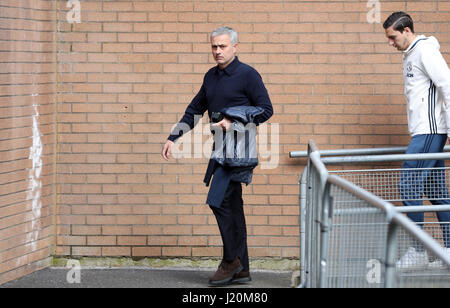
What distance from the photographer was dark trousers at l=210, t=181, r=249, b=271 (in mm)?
5371

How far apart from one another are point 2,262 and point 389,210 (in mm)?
3740

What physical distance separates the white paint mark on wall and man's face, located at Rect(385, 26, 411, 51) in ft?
9.41

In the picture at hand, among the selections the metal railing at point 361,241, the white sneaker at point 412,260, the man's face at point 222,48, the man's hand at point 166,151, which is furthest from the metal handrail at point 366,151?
the white sneaker at point 412,260

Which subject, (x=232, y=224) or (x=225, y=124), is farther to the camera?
(x=232, y=224)

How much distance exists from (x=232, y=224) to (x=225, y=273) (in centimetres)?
36

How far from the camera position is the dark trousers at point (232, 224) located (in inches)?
211

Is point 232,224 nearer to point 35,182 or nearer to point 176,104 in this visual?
point 176,104

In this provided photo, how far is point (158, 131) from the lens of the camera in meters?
6.32

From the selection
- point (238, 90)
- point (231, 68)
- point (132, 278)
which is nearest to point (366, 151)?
point (238, 90)

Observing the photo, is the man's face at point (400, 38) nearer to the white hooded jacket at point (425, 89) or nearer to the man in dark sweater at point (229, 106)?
the white hooded jacket at point (425, 89)

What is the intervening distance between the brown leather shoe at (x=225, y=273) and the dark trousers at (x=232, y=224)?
0.05m

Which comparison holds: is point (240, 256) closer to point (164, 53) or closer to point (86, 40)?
point (164, 53)

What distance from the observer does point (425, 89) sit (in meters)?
5.52

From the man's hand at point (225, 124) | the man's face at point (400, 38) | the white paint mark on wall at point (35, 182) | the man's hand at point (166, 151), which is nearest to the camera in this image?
the man's hand at point (225, 124)
